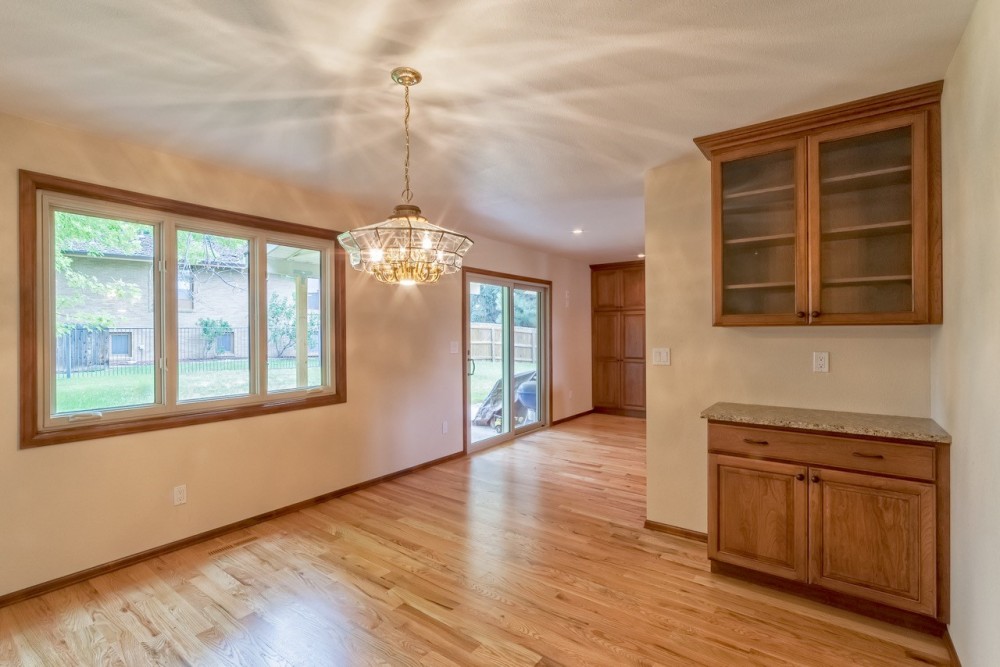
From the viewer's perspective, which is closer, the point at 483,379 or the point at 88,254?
the point at 88,254

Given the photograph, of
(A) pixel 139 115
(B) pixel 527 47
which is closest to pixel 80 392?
(A) pixel 139 115

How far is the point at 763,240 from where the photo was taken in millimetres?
2572

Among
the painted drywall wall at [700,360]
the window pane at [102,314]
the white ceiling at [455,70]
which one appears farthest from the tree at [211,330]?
the painted drywall wall at [700,360]

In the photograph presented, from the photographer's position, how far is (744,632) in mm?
2059

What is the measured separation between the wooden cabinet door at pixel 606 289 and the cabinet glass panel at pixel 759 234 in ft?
14.9

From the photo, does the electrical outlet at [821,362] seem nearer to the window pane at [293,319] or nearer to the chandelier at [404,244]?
the chandelier at [404,244]

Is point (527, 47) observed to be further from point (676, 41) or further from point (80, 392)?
point (80, 392)

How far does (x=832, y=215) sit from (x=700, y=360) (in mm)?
1053

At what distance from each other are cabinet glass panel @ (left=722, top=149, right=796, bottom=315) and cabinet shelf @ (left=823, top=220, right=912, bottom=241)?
18cm

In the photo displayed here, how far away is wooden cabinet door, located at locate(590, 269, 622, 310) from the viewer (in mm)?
7195

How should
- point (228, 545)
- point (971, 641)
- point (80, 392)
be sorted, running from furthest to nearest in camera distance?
point (228, 545) → point (80, 392) → point (971, 641)

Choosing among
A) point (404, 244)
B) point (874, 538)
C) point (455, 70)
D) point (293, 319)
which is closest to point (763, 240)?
point (874, 538)

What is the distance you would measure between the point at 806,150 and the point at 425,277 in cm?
207

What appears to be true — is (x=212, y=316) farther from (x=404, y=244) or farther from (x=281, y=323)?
(x=404, y=244)
